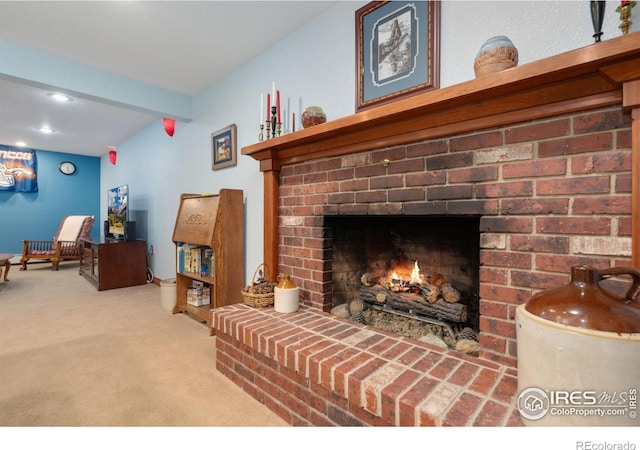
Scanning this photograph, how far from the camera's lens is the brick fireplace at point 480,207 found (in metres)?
0.90

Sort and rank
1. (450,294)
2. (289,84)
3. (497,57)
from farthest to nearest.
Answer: (289,84)
(450,294)
(497,57)

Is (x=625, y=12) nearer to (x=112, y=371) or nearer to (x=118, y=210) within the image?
(x=112, y=371)

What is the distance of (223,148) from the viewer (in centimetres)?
270

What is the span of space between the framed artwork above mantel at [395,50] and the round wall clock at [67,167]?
22.6 feet

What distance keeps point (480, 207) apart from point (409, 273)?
0.83 meters

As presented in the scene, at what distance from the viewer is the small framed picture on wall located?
2578 millimetres

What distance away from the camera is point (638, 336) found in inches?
27.0

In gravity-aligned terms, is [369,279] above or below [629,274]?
below

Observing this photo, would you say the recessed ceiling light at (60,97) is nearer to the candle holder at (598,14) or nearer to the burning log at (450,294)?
the burning log at (450,294)

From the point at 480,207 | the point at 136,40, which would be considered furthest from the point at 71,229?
the point at 480,207
